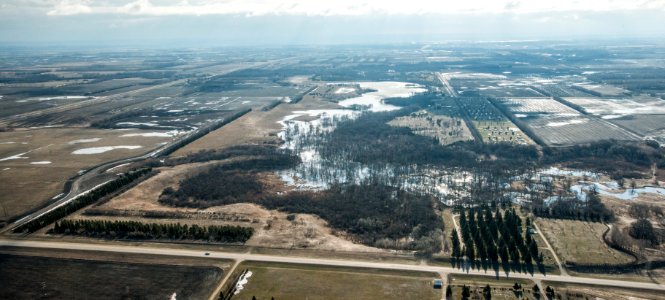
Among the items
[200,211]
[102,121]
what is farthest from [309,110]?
[200,211]

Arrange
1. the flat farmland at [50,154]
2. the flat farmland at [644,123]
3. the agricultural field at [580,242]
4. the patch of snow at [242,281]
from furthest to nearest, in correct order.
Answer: the flat farmland at [644,123] < the flat farmland at [50,154] < the agricultural field at [580,242] < the patch of snow at [242,281]

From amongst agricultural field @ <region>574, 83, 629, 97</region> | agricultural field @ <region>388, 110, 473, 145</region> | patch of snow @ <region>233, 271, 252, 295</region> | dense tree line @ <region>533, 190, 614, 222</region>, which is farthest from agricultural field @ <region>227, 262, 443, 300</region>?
agricultural field @ <region>574, 83, 629, 97</region>

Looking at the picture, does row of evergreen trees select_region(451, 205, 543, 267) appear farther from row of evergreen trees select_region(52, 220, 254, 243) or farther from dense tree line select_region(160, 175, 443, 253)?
row of evergreen trees select_region(52, 220, 254, 243)

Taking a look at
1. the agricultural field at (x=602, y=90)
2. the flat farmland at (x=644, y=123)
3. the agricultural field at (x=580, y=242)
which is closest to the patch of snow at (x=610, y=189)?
the agricultural field at (x=580, y=242)

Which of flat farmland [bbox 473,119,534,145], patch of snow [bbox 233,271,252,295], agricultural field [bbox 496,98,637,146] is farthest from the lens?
agricultural field [bbox 496,98,637,146]

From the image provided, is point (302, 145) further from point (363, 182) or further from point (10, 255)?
point (10, 255)

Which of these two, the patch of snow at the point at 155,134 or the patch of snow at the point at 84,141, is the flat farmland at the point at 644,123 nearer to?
the patch of snow at the point at 155,134
